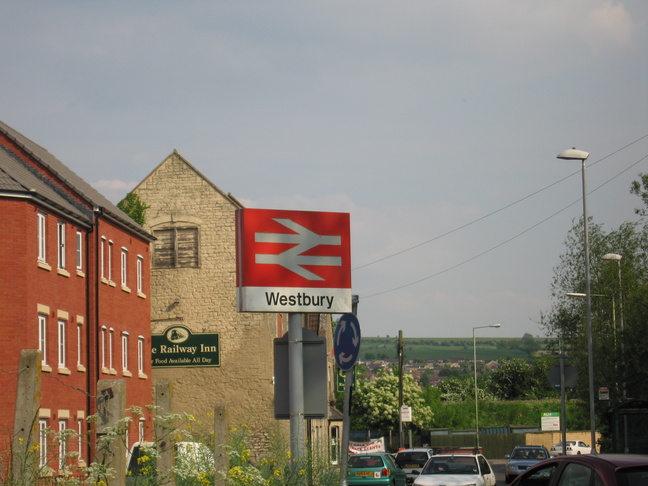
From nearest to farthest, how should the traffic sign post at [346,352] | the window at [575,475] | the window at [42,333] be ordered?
the window at [575,475], the traffic sign post at [346,352], the window at [42,333]

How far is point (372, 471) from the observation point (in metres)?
30.0

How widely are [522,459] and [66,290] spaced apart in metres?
18.1

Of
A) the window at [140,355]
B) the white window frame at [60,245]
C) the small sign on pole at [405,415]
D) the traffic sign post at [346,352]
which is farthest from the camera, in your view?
the small sign on pole at [405,415]

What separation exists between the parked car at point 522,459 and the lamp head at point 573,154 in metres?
11.5

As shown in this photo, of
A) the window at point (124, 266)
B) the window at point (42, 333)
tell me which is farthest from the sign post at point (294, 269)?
the window at point (124, 266)

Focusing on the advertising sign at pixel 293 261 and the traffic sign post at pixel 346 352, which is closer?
the advertising sign at pixel 293 261

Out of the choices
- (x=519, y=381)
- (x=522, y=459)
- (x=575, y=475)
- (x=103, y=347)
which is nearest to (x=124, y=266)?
(x=103, y=347)

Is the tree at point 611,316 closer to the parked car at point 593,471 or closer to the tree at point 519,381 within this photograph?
the parked car at point 593,471

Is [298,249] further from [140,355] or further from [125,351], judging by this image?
[140,355]

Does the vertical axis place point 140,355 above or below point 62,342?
below

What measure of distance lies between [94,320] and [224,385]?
36.7 ft

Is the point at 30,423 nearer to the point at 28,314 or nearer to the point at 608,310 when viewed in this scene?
the point at 28,314

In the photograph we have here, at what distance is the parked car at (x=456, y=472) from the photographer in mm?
23672

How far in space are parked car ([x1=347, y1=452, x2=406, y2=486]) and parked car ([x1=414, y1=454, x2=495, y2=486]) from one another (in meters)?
4.61
